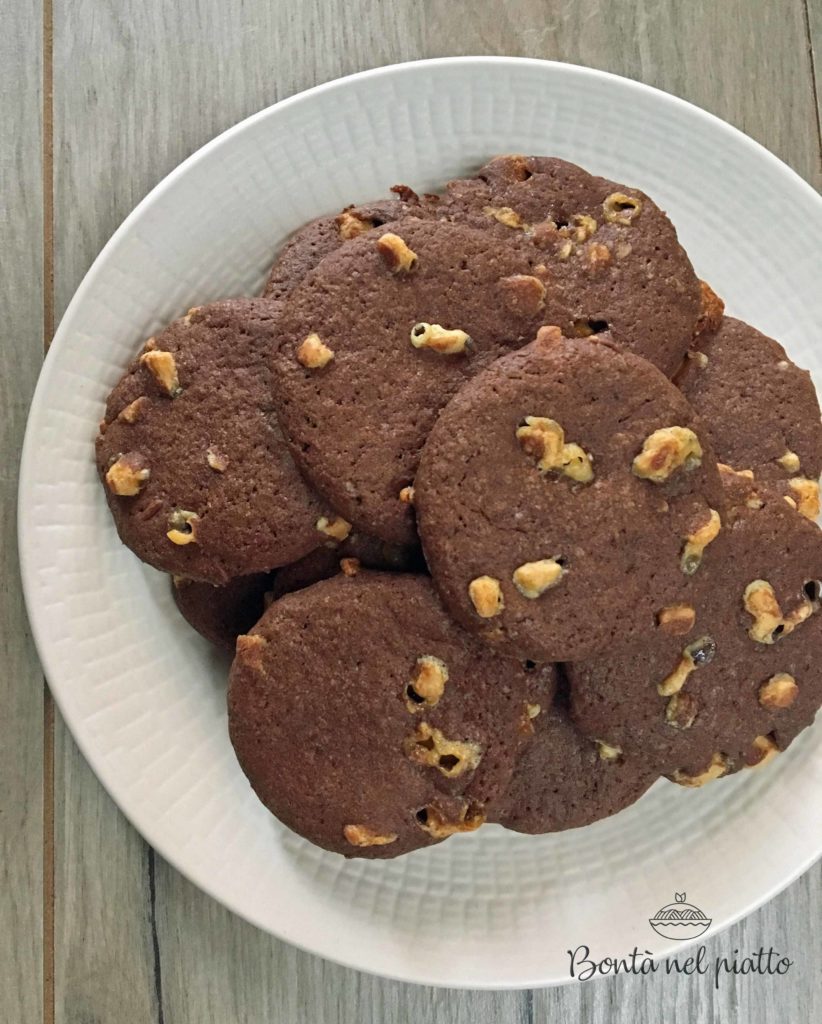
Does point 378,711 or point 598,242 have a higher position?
point 598,242

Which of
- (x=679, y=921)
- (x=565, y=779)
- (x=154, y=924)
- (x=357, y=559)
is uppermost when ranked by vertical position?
(x=357, y=559)

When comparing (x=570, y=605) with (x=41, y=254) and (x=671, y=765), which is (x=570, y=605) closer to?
(x=671, y=765)

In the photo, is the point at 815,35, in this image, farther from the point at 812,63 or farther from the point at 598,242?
the point at 598,242

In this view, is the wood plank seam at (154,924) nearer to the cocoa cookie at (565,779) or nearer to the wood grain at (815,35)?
the cocoa cookie at (565,779)

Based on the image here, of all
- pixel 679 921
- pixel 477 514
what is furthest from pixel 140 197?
pixel 679 921

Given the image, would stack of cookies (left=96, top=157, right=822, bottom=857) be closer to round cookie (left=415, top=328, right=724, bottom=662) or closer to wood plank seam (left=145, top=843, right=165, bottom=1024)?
round cookie (left=415, top=328, right=724, bottom=662)
